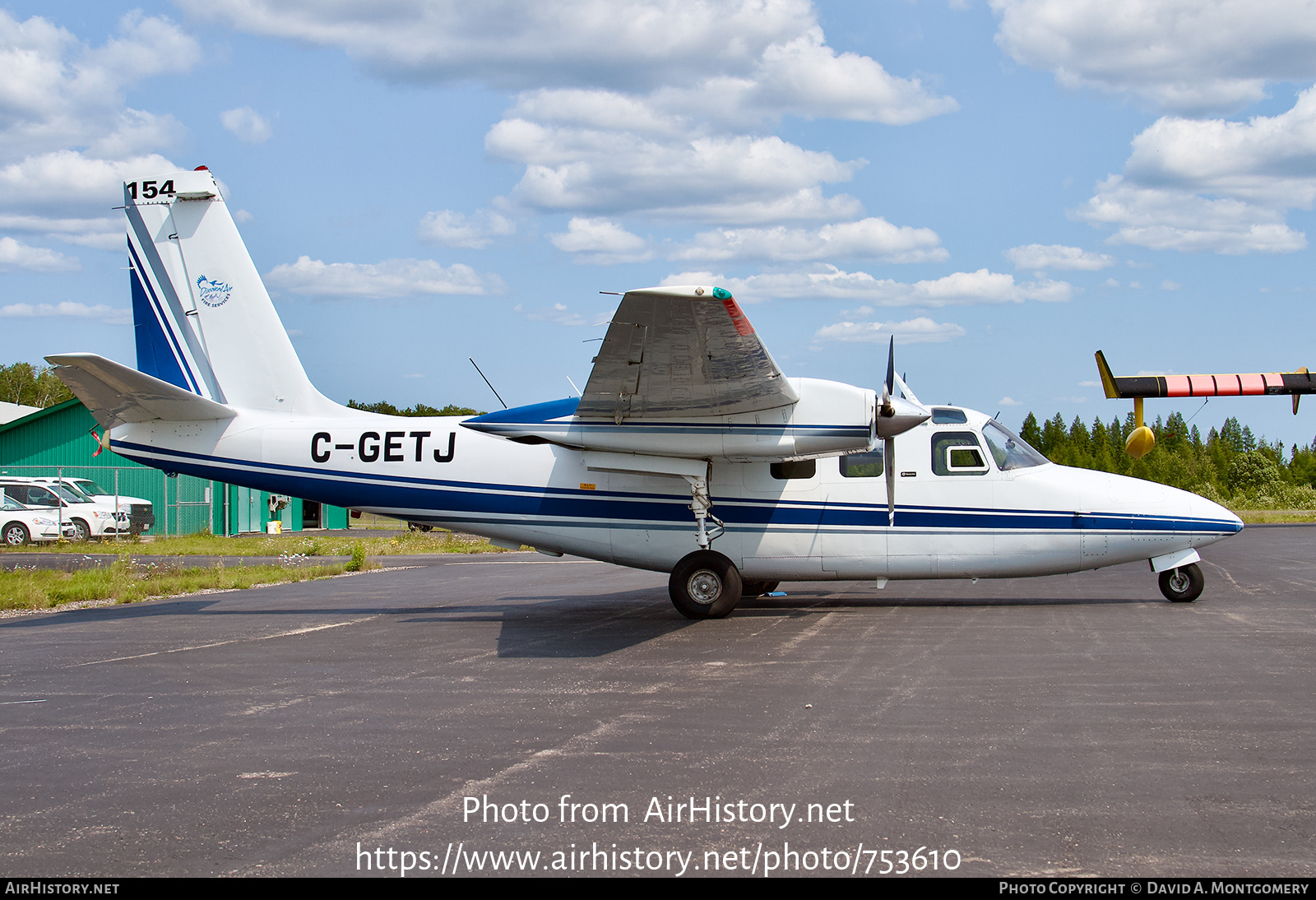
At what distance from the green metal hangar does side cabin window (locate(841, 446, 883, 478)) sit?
111 ft

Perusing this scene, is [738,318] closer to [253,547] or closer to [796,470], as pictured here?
[796,470]

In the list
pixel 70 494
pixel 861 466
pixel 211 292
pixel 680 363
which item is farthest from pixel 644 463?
pixel 70 494

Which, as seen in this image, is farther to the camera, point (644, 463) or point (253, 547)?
point (253, 547)

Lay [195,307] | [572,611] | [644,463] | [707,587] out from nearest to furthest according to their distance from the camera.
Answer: [707,587] < [644,463] < [572,611] < [195,307]

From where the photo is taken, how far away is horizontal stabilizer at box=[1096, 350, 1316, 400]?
28.7m

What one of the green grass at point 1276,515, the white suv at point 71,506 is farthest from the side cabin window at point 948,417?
the green grass at point 1276,515

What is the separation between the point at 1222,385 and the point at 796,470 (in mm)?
22089

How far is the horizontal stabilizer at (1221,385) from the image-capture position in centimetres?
2873

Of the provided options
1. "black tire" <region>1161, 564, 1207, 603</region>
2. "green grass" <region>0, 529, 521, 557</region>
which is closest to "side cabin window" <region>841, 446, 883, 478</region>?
"black tire" <region>1161, 564, 1207, 603</region>

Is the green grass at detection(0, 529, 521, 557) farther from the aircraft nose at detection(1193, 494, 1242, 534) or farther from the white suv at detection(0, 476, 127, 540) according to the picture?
the aircraft nose at detection(1193, 494, 1242, 534)

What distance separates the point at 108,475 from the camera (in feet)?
142

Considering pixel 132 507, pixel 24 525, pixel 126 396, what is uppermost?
pixel 126 396

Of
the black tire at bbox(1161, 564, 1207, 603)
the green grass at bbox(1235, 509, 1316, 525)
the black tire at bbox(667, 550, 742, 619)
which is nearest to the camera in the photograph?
the black tire at bbox(667, 550, 742, 619)

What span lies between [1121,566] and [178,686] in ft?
64.2
